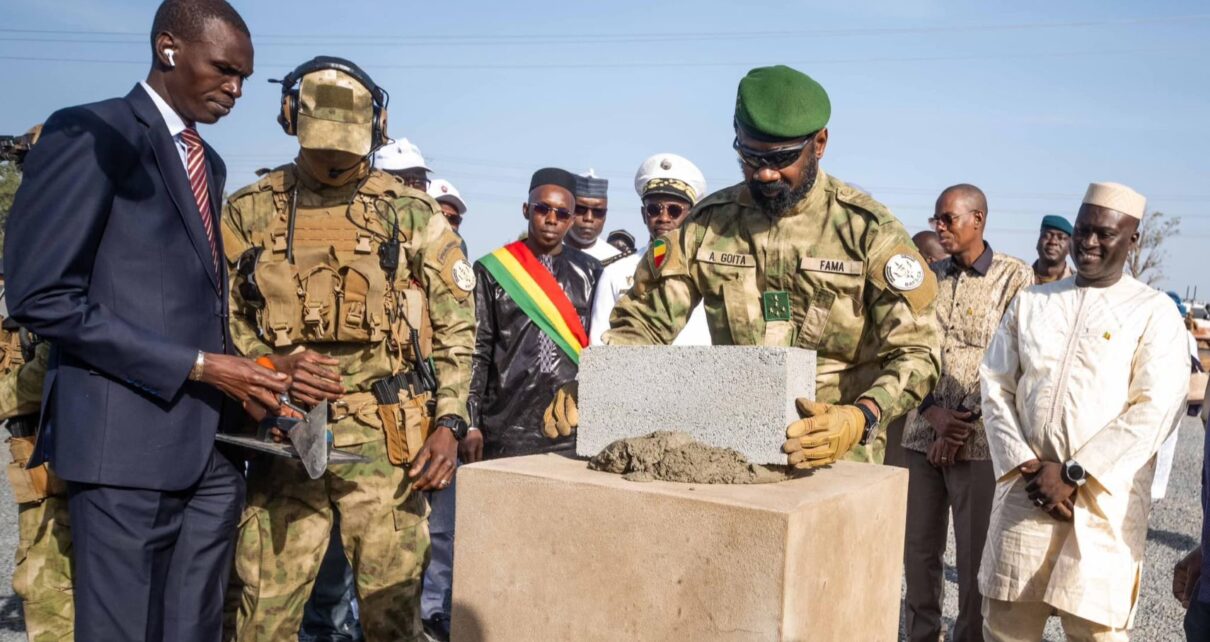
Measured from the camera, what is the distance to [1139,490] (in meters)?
3.81

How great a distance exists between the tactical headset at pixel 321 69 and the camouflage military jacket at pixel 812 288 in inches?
42.9

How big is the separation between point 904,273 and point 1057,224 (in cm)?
356

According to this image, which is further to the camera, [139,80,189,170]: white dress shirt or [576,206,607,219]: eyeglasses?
[576,206,607,219]: eyeglasses

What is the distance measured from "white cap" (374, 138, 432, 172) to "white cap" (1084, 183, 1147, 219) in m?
4.14

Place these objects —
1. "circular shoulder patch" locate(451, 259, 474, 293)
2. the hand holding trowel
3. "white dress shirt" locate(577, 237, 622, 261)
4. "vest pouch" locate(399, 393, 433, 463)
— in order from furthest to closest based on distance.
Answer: "white dress shirt" locate(577, 237, 622, 261) → "circular shoulder patch" locate(451, 259, 474, 293) → "vest pouch" locate(399, 393, 433, 463) → the hand holding trowel

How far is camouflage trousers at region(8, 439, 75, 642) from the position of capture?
3531mm

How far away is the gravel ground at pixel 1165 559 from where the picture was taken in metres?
5.62

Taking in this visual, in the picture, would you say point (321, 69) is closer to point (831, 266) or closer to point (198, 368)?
point (198, 368)

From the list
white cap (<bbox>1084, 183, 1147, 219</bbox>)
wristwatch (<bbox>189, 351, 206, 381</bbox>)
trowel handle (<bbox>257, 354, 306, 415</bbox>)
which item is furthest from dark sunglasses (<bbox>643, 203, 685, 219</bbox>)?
wristwatch (<bbox>189, 351, 206, 381</bbox>)

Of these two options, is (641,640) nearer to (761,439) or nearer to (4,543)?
(761,439)

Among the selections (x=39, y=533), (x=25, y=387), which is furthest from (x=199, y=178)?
(x=39, y=533)

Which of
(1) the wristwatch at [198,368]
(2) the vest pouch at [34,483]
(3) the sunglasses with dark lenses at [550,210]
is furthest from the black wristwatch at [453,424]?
(3) the sunglasses with dark lenses at [550,210]

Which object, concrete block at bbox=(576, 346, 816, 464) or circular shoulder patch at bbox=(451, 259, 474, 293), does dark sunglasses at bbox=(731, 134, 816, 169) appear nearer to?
concrete block at bbox=(576, 346, 816, 464)

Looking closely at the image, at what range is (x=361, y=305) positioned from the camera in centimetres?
359
